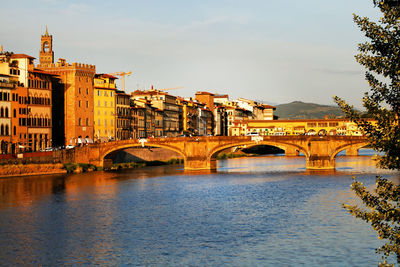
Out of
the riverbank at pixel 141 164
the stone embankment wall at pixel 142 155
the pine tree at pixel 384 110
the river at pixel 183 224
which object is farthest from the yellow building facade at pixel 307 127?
the pine tree at pixel 384 110

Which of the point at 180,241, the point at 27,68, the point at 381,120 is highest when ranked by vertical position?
the point at 27,68

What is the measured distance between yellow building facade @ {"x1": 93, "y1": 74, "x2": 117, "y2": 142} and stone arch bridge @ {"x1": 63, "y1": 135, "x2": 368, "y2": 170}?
20708mm

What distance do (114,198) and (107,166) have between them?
39387mm

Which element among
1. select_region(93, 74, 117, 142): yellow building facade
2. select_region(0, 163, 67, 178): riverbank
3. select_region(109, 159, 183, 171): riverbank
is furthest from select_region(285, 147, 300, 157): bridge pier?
select_region(0, 163, 67, 178): riverbank

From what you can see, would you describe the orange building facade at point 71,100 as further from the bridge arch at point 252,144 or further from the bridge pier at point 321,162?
the bridge pier at point 321,162

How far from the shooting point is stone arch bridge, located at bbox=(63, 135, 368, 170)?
8594cm

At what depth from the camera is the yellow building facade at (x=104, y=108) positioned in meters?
116

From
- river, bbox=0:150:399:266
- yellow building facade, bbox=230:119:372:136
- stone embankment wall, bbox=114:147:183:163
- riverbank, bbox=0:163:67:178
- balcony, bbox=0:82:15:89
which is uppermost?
balcony, bbox=0:82:15:89

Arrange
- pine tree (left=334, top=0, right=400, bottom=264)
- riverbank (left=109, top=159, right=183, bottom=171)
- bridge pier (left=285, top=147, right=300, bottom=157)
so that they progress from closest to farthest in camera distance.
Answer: pine tree (left=334, top=0, right=400, bottom=264) → riverbank (left=109, top=159, right=183, bottom=171) → bridge pier (left=285, top=147, right=300, bottom=157)

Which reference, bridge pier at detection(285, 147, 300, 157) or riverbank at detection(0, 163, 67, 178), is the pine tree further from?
bridge pier at detection(285, 147, 300, 157)

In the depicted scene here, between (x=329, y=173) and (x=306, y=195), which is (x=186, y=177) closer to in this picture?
(x=329, y=173)

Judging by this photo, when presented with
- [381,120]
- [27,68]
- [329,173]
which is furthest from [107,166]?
[381,120]

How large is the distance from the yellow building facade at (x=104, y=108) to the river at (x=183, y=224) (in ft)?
151

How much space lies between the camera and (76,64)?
110 m
